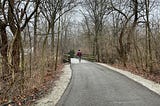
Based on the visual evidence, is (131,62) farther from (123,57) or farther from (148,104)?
(148,104)

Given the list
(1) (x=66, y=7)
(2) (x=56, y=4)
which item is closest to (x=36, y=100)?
(2) (x=56, y=4)

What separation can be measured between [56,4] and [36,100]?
1383cm

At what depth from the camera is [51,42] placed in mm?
24672

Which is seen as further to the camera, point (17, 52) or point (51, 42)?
point (51, 42)

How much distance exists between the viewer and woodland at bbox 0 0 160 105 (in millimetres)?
10312

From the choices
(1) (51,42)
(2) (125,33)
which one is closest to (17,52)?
(1) (51,42)

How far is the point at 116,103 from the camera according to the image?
8.26 metres

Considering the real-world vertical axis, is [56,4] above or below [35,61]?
above

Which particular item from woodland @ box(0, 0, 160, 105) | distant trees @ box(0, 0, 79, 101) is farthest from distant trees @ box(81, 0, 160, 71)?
distant trees @ box(0, 0, 79, 101)

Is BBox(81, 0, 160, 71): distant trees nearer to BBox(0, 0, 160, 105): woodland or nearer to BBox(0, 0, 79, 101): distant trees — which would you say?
BBox(0, 0, 160, 105): woodland

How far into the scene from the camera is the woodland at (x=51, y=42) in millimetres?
10312

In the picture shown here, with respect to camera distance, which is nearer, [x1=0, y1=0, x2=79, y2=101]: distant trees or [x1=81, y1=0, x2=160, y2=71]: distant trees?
[x1=0, y1=0, x2=79, y2=101]: distant trees

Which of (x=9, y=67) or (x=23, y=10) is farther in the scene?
(x=23, y=10)

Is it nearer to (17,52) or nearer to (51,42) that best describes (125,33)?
(51,42)
